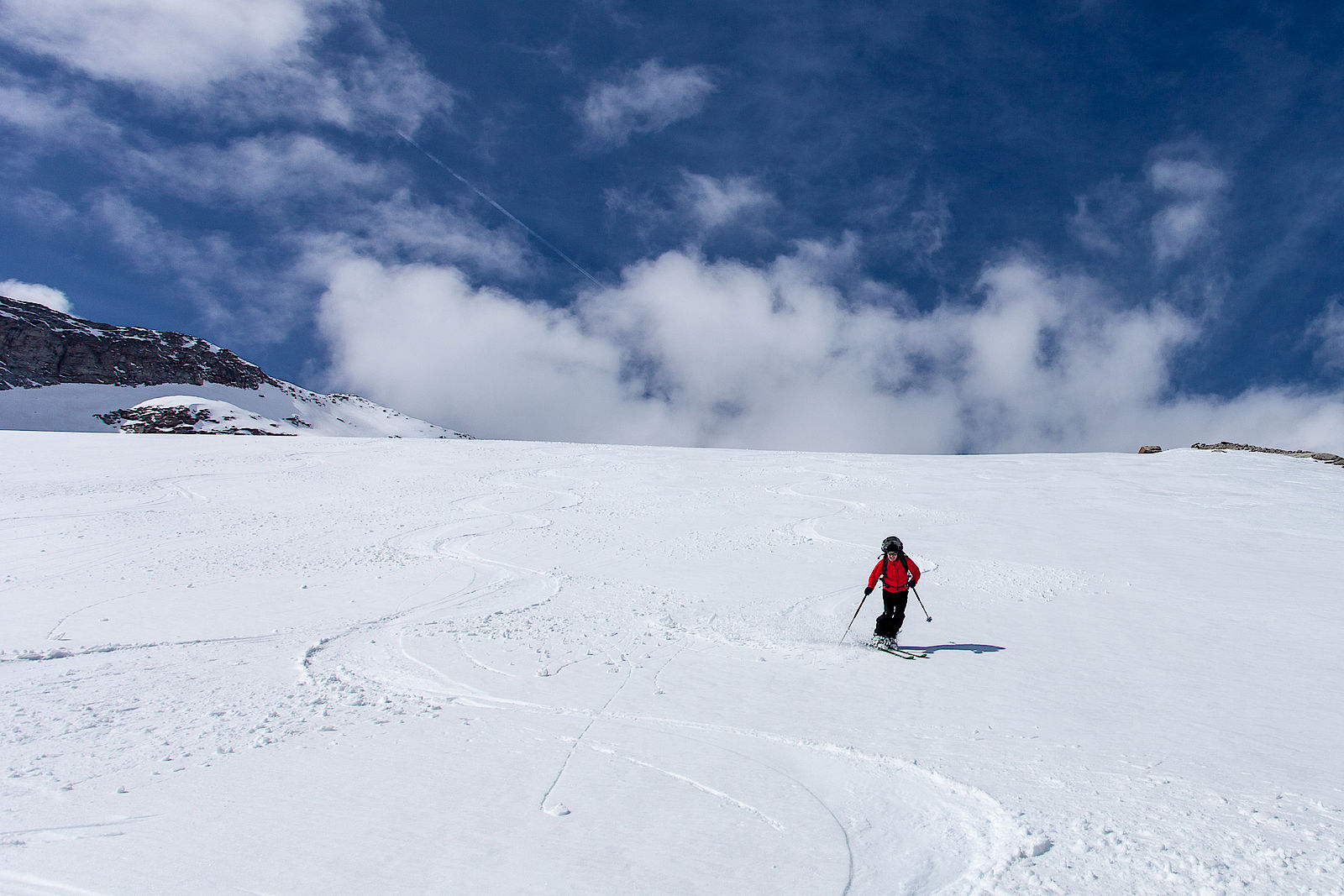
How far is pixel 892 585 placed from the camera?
8.61 metres

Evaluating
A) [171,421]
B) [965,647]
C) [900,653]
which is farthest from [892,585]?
[171,421]

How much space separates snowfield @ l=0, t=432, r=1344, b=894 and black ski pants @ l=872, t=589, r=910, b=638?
1.58ft

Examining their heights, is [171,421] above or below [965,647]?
above

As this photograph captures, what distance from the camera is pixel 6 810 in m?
4.04

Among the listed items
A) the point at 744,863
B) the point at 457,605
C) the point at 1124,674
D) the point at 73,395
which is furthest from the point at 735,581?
the point at 73,395

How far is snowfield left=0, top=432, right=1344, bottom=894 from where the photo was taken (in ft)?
12.7

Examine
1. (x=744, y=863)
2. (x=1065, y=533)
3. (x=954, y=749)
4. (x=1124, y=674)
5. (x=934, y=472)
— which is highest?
(x=934, y=472)

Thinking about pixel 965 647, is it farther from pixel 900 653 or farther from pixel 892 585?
pixel 892 585

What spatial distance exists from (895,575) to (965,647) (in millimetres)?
1237

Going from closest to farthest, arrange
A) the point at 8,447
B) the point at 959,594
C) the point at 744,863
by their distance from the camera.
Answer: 1. the point at 744,863
2. the point at 959,594
3. the point at 8,447

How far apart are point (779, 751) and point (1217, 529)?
54.8 ft

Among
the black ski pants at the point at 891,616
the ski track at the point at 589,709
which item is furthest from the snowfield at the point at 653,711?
the black ski pants at the point at 891,616

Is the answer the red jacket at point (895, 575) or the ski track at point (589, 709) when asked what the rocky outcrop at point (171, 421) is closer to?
the ski track at point (589, 709)

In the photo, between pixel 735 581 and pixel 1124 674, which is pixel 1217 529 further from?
pixel 735 581
